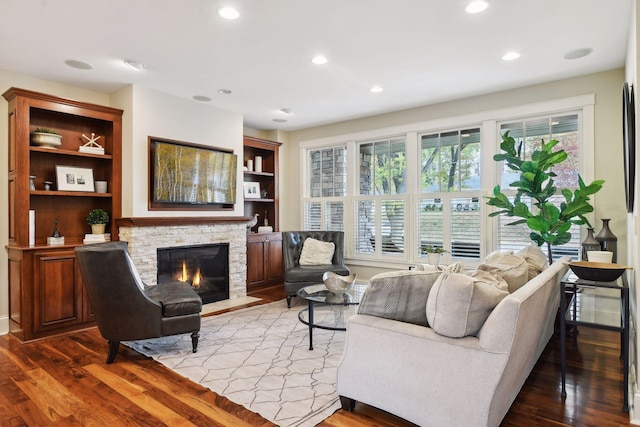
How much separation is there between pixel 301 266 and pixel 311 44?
112 inches

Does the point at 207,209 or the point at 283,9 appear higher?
the point at 283,9

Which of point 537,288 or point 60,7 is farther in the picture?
point 60,7

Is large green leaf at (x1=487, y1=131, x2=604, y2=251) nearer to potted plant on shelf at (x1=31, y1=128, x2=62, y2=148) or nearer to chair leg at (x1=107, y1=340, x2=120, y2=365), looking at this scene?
chair leg at (x1=107, y1=340, x2=120, y2=365)

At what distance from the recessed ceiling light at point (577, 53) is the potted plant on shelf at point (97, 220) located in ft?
16.7

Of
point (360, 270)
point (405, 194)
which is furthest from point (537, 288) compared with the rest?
point (360, 270)

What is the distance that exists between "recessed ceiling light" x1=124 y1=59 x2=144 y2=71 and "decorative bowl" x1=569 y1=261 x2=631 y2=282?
13.4 feet

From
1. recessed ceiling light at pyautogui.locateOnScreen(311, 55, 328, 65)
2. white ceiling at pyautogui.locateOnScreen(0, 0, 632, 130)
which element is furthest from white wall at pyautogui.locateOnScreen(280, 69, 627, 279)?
recessed ceiling light at pyautogui.locateOnScreen(311, 55, 328, 65)

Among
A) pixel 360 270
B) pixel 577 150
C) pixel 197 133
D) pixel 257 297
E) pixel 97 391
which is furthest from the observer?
pixel 360 270

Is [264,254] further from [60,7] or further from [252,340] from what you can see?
[60,7]

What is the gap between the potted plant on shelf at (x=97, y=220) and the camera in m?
4.36

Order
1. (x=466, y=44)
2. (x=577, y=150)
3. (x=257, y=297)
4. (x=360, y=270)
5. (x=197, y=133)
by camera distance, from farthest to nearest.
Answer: (x=360, y=270) < (x=257, y=297) < (x=197, y=133) < (x=577, y=150) < (x=466, y=44)

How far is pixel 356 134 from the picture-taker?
19.6ft

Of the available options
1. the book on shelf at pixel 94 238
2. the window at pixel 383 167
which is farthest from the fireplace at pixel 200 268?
the window at pixel 383 167

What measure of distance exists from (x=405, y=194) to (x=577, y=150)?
209cm
